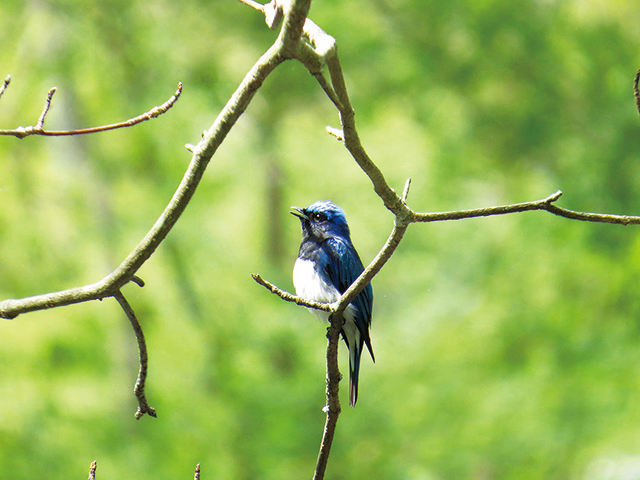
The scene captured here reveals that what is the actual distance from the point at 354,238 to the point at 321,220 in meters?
5.44

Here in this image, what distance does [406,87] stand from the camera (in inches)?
323

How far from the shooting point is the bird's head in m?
4.37

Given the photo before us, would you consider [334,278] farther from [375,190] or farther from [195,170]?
[195,170]

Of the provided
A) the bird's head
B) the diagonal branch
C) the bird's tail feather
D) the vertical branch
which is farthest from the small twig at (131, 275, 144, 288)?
the bird's head

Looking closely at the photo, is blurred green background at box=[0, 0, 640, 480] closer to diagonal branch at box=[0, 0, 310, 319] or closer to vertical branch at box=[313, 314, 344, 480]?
vertical branch at box=[313, 314, 344, 480]

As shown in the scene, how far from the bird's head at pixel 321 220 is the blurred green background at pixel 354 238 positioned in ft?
9.43

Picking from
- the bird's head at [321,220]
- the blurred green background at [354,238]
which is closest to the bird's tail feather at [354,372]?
the bird's head at [321,220]

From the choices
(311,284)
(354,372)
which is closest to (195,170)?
(354,372)

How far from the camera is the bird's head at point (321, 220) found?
4.37 m

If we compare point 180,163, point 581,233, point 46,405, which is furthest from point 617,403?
point 46,405

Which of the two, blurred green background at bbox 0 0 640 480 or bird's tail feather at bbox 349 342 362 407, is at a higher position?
blurred green background at bbox 0 0 640 480

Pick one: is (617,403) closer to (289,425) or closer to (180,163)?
(289,425)

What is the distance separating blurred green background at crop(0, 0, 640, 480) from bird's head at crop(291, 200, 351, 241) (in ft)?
9.43

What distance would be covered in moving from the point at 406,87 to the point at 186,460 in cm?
549
